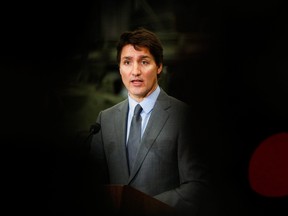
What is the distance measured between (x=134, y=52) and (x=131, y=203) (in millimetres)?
774

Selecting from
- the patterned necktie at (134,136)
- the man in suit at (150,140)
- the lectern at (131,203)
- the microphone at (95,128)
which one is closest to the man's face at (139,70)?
the man in suit at (150,140)

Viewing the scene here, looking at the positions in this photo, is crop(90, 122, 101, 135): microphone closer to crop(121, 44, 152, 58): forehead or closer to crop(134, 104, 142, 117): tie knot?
crop(134, 104, 142, 117): tie knot

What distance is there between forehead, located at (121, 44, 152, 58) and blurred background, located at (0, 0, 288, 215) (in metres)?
0.07

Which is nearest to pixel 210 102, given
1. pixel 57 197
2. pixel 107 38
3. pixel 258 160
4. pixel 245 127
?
pixel 245 127

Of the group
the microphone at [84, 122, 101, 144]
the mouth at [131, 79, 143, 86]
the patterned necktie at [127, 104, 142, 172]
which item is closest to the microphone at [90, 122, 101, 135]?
the microphone at [84, 122, 101, 144]

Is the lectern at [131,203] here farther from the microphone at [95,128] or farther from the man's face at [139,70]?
the man's face at [139,70]

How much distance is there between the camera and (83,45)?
284cm

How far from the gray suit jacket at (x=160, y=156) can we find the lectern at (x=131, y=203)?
4 cm

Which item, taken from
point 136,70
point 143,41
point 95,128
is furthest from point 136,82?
point 95,128

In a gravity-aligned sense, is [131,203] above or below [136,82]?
below

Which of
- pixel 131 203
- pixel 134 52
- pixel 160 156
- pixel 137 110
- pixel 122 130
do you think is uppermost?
pixel 134 52

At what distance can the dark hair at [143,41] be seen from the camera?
2.70 metres

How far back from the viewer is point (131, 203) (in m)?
2.64

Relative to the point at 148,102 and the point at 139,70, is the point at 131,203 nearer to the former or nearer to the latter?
the point at 148,102
